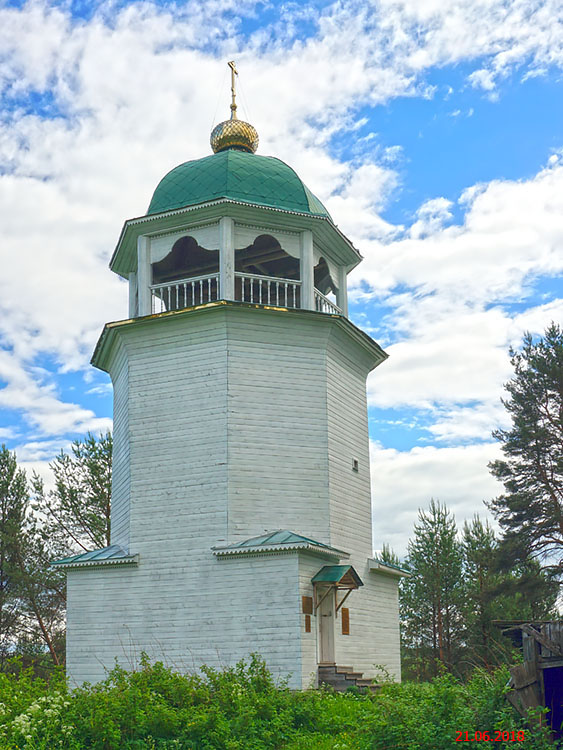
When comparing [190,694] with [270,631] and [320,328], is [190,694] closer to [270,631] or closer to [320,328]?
[270,631]

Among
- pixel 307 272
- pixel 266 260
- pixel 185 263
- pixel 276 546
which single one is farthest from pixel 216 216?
pixel 276 546

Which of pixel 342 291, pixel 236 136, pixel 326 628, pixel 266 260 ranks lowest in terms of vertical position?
pixel 326 628

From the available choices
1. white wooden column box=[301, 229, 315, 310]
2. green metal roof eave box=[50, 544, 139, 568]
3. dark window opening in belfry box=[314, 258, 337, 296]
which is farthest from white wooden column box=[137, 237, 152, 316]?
green metal roof eave box=[50, 544, 139, 568]

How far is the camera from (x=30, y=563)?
85.7 ft

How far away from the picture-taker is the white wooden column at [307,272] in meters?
15.6

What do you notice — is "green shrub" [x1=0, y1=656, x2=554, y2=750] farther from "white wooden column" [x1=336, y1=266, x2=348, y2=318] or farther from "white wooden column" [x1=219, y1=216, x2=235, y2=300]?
"white wooden column" [x1=336, y1=266, x2=348, y2=318]

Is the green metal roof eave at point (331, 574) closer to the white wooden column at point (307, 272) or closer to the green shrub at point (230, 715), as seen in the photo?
the green shrub at point (230, 715)

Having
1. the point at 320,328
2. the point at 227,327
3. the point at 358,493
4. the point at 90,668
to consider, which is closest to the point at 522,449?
the point at 358,493

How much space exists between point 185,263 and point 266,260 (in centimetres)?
185

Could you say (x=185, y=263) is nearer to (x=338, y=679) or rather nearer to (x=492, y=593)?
(x=338, y=679)

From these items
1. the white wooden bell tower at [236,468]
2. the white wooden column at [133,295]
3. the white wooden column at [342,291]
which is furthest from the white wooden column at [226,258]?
the white wooden column at [342,291]

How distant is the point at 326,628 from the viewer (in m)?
13.8

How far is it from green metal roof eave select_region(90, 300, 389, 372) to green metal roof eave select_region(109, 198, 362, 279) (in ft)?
6.13

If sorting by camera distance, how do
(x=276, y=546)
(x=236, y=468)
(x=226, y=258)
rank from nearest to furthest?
(x=276, y=546), (x=236, y=468), (x=226, y=258)
